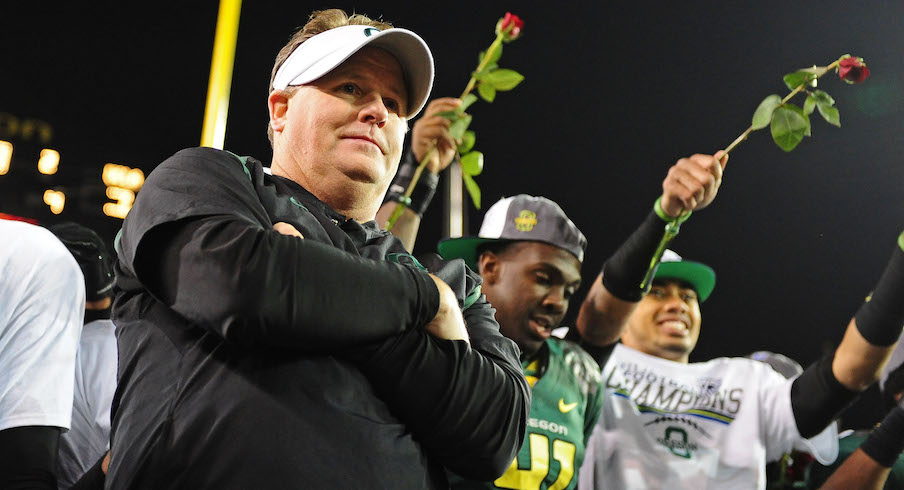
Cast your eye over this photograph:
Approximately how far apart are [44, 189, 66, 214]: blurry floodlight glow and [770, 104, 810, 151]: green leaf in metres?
8.83

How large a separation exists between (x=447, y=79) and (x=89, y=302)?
244 inches

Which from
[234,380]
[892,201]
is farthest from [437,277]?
[892,201]

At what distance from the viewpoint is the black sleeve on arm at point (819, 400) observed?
11.6 ft

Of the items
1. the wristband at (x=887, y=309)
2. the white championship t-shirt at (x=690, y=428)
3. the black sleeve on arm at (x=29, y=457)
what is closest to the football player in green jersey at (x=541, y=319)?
the white championship t-shirt at (x=690, y=428)

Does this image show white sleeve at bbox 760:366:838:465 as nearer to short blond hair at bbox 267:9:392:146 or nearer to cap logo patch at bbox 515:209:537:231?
cap logo patch at bbox 515:209:537:231

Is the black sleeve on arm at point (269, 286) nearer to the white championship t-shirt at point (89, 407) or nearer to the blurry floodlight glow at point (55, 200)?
the white championship t-shirt at point (89, 407)

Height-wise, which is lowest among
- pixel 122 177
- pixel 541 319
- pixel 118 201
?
pixel 118 201

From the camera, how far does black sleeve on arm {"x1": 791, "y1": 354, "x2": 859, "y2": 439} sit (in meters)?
3.52

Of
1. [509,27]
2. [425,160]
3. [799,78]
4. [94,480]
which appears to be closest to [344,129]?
[94,480]

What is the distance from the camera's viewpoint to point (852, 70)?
2.50 metres

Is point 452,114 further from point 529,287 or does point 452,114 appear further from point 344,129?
point 344,129

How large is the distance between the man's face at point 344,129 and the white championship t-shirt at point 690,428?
7.11 feet

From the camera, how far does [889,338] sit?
10.8ft

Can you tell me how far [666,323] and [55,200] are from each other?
25.5 feet
